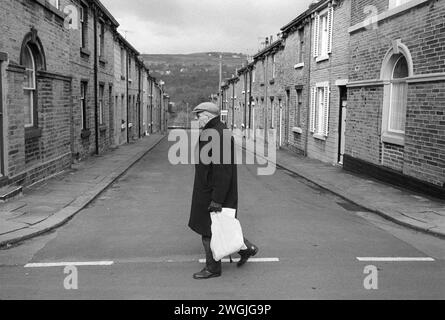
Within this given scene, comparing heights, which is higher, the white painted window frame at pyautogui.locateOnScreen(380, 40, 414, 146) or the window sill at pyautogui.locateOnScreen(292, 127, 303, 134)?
the white painted window frame at pyautogui.locateOnScreen(380, 40, 414, 146)

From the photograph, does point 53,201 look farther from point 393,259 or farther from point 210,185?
point 393,259

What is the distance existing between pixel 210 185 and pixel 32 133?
7524 millimetres

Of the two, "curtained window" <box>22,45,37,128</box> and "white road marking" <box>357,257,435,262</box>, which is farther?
"curtained window" <box>22,45,37,128</box>

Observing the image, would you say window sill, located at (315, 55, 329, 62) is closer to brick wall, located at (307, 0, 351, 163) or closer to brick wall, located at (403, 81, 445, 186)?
brick wall, located at (307, 0, 351, 163)

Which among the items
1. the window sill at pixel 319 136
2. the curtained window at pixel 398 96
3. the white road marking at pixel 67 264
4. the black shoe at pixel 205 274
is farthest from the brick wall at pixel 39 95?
the window sill at pixel 319 136

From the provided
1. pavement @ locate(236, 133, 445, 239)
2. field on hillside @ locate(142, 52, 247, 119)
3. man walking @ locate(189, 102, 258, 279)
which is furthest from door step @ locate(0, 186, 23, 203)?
field on hillside @ locate(142, 52, 247, 119)

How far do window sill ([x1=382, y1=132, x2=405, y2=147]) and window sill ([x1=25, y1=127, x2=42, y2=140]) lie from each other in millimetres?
8765

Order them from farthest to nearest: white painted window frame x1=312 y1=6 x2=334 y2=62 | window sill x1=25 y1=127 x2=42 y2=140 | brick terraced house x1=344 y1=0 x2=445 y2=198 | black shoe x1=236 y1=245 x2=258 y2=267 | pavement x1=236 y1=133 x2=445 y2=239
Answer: white painted window frame x1=312 y1=6 x2=334 y2=62, window sill x1=25 y1=127 x2=42 y2=140, brick terraced house x1=344 y1=0 x2=445 y2=198, pavement x1=236 y1=133 x2=445 y2=239, black shoe x1=236 y1=245 x2=258 y2=267

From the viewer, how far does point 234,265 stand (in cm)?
612

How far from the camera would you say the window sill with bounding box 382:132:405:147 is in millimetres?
12463

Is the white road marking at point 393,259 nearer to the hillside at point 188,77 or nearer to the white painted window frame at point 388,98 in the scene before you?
the white painted window frame at point 388,98
